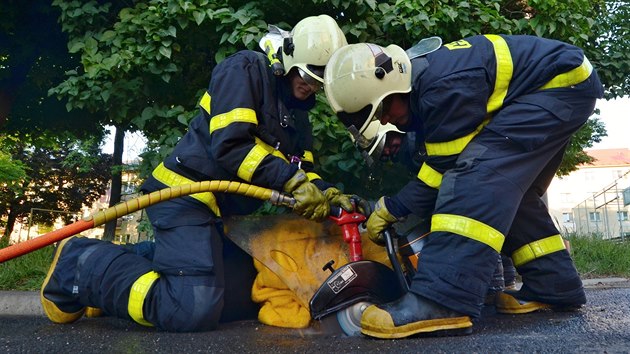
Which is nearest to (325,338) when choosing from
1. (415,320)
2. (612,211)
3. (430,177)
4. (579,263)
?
(415,320)

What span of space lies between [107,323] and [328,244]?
1.30 meters

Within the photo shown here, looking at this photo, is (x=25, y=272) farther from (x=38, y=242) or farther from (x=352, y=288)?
(x=352, y=288)

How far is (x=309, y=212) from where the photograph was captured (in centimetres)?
257

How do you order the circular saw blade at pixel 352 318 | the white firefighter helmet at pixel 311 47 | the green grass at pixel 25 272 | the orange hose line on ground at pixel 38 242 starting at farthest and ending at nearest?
the green grass at pixel 25 272, the white firefighter helmet at pixel 311 47, the circular saw blade at pixel 352 318, the orange hose line on ground at pixel 38 242

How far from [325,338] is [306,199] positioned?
0.68m

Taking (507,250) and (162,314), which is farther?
(507,250)

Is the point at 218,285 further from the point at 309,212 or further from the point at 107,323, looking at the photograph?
the point at 107,323

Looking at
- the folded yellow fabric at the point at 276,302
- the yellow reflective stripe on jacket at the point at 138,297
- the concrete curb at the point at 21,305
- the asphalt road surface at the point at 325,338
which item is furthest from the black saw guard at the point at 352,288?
the concrete curb at the point at 21,305

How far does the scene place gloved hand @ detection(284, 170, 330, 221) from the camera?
8.33ft

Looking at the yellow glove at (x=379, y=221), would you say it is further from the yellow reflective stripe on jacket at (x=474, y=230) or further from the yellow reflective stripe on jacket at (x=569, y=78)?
the yellow reflective stripe on jacket at (x=569, y=78)

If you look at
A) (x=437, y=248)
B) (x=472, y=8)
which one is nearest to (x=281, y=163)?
(x=437, y=248)

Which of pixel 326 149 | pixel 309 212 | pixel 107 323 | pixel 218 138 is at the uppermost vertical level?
pixel 218 138

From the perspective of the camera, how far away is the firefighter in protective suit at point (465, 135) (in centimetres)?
208

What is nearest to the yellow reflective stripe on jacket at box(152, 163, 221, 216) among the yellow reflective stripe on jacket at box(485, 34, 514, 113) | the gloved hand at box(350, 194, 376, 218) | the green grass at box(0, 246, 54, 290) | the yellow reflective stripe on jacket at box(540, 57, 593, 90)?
the gloved hand at box(350, 194, 376, 218)
